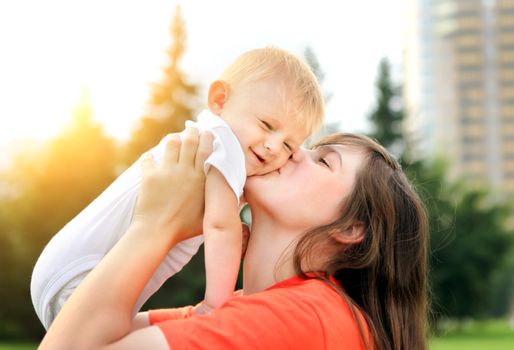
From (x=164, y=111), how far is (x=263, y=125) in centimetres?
2804

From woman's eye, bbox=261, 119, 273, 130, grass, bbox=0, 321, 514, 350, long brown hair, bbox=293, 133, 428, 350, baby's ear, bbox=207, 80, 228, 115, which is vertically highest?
baby's ear, bbox=207, 80, 228, 115

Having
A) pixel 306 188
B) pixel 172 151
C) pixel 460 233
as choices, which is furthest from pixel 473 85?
pixel 172 151

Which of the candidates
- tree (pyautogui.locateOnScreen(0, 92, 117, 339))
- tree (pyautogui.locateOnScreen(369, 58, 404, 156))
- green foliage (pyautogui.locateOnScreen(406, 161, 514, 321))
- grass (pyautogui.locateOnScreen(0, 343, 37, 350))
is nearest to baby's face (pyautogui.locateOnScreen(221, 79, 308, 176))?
tree (pyautogui.locateOnScreen(0, 92, 117, 339))

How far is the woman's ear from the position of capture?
2.69 m

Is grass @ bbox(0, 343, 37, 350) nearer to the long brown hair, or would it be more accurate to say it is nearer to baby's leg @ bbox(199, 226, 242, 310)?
the long brown hair

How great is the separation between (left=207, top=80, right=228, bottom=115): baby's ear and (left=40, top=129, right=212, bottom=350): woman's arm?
435 mm

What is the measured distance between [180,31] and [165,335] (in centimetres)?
3270

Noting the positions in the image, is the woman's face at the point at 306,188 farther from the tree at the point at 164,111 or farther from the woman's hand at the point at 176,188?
the tree at the point at 164,111

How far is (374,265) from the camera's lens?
269 centimetres

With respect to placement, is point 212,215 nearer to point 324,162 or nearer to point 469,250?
point 324,162

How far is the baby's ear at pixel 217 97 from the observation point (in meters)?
2.89

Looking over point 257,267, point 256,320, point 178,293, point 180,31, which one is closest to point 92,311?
point 256,320

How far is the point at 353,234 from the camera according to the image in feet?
8.84

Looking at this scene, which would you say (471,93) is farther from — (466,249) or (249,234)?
(249,234)
